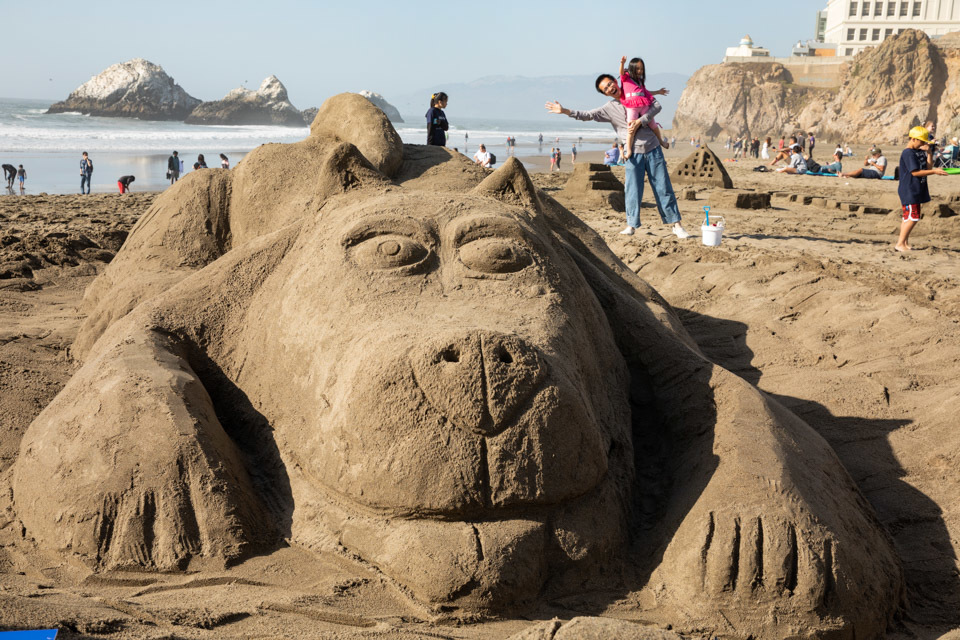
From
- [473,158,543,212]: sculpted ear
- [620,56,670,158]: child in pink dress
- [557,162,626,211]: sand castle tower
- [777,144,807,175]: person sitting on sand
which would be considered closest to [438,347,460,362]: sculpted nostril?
[473,158,543,212]: sculpted ear

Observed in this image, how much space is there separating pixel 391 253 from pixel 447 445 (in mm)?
1027

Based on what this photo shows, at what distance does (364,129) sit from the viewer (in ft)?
19.2

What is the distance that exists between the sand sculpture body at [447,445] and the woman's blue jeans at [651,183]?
540cm

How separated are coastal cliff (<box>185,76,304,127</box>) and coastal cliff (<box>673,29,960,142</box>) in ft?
151

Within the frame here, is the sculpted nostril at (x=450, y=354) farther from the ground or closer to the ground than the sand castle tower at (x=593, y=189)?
closer to the ground

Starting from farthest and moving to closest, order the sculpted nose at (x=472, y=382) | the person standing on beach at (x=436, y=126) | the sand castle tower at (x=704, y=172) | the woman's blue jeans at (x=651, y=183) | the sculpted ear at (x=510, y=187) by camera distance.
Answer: the sand castle tower at (x=704, y=172)
the woman's blue jeans at (x=651, y=183)
the person standing on beach at (x=436, y=126)
the sculpted ear at (x=510, y=187)
the sculpted nose at (x=472, y=382)

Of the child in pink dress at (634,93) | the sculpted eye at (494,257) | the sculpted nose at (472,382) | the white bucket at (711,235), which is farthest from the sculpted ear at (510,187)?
the white bucket at (711,235)

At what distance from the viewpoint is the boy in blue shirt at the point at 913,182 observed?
31.5 ft

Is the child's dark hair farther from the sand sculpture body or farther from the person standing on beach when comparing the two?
the sand sculpture body

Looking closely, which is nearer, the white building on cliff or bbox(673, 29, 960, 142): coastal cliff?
Answer: bbox(673, 29, 960, 142): coastal cliff

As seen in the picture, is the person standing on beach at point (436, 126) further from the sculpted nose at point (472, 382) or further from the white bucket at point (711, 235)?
the sculpted nose at point (472, 382)

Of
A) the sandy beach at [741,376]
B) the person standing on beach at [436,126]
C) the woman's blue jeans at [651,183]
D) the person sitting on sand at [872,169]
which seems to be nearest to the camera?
the sandy beach at [741,376]

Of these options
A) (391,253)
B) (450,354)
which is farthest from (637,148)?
(450,354)

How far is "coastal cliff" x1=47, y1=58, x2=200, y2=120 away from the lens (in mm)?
77000
